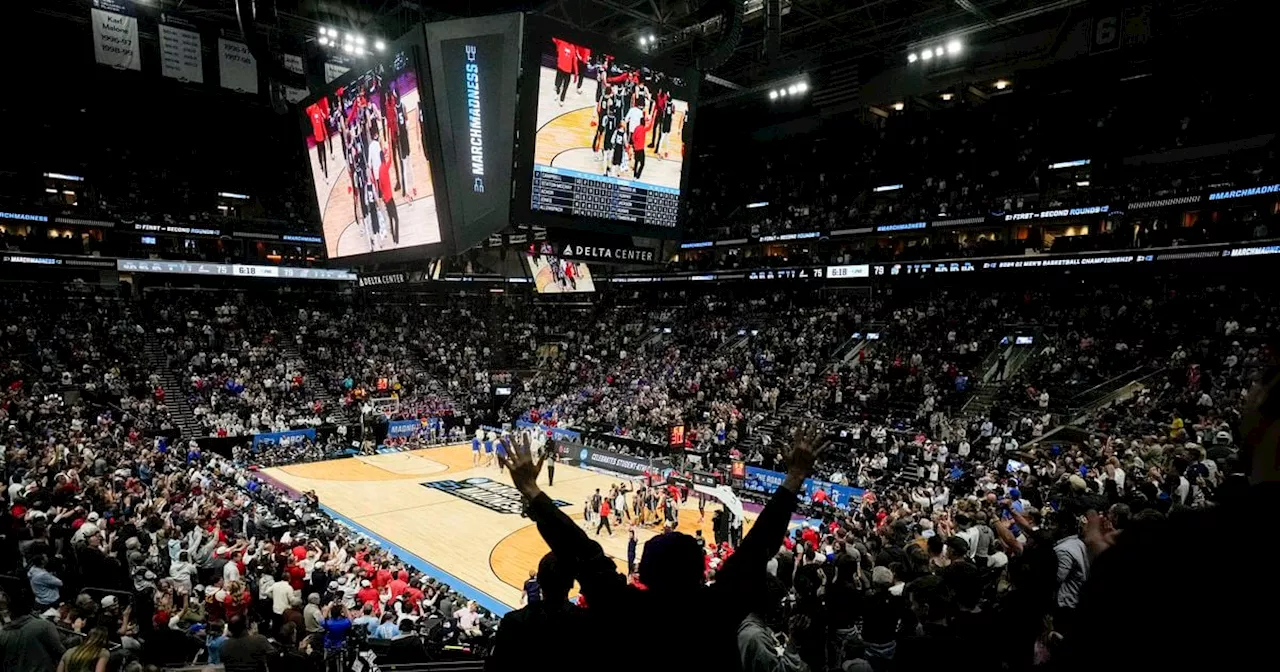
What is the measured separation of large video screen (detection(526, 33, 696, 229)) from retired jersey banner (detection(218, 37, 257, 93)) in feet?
55.7

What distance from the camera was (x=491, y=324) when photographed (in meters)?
45.1

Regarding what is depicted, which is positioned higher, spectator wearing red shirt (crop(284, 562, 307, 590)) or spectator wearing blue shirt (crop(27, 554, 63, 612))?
spectator wearing blue shirt (crop(27, 554, 63, 612))

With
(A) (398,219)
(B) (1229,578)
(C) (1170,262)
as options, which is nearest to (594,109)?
(A) (398,219)

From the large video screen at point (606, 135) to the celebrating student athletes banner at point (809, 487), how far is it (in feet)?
37.3

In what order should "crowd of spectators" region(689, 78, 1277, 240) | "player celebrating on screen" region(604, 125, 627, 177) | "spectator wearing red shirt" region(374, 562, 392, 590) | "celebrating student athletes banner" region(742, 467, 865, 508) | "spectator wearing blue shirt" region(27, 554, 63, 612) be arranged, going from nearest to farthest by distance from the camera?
1. "spectator wearing blue shirt" region(27, 554, 63, 612)
2. "player celebrating on screen" region(604, 125, 627, 177)
3. "spectator wearing red shirt" region(374, 562, 392, 590)
4. "celebrating student athletes banner" region(742, 467, 865, 508)
5. "crowd of spectators" region(689, 78, 1277, 240)

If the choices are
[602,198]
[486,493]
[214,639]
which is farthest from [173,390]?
[602,198]

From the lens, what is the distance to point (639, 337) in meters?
40.9

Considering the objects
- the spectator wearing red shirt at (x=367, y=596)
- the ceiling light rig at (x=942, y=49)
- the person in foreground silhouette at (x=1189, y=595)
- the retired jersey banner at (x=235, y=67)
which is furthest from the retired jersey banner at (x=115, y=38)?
the person in foreground silhouette at (x=1189, y=595)

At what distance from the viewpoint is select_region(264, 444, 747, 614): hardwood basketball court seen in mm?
16766

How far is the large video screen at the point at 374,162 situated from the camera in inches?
380

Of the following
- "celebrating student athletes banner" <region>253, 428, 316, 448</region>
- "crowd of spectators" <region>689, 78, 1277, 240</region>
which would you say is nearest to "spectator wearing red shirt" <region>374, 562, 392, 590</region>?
"celebrating student athletes banner" <region>253, 428, 316, 448</region>

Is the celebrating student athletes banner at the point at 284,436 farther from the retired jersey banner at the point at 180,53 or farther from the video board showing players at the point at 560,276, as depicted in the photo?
the video board showing players at the point at 560,276

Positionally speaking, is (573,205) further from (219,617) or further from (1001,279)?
(1001,279)

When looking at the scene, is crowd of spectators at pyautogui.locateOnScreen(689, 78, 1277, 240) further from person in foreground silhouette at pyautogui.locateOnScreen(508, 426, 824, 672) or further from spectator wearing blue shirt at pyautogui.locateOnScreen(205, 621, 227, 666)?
spectator wearing blue shirt at pyautogui.locateOnScreen(205, 621, 227, 666)
